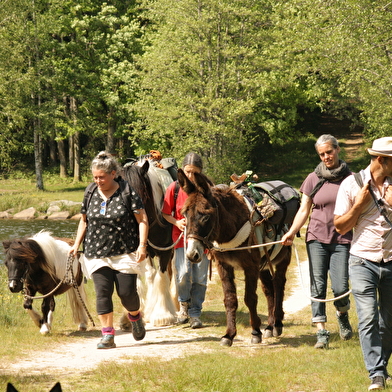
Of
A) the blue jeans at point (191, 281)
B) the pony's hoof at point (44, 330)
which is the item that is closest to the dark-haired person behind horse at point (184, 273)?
the blue jeans at point (191, 281)

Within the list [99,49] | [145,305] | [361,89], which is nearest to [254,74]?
[361,89]

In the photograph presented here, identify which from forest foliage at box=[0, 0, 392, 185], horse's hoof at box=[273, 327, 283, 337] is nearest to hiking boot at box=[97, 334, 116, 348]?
horse's hoof at box=[273, 327, 283, 337]

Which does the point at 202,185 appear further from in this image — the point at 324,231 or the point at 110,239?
the point at 324,231

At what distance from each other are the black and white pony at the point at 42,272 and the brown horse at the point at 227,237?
2.15 meters

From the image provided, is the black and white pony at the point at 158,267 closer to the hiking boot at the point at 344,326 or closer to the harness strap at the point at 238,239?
the harness strap at the point at 238,239

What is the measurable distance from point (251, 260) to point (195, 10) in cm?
2579

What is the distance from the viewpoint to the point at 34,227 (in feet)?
88.9

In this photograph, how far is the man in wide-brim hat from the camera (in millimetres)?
5250

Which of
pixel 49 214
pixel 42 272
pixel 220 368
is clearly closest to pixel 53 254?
pixel 42 272

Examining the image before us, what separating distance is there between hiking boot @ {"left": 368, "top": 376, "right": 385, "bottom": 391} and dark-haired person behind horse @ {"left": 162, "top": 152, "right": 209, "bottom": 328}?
149 inches

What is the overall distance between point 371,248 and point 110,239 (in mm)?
3018

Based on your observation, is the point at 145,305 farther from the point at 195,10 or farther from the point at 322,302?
the point at 195,10

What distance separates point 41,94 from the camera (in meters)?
39.1

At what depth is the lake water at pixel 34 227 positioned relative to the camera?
2455 cm
